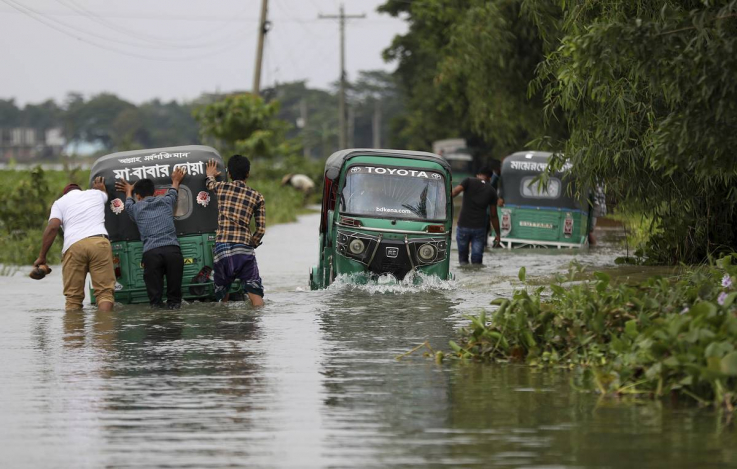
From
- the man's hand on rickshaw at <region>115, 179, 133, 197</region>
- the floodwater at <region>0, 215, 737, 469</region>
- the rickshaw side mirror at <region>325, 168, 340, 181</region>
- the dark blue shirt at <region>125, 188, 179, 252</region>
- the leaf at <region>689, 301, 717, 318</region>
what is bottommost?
the floodwater at <region>0, 215, 737, 469</region>

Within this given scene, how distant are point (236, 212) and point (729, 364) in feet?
24.7

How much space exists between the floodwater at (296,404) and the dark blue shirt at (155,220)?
0.90m

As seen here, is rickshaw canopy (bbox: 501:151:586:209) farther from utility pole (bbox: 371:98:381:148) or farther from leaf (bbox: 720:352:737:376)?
utility pole (bbox: 371:98:381:148)

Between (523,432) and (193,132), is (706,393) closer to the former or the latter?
(523,432)

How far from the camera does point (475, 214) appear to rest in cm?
2003

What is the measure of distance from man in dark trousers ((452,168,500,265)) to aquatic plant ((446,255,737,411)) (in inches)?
326

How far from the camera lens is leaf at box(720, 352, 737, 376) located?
25.0 feet

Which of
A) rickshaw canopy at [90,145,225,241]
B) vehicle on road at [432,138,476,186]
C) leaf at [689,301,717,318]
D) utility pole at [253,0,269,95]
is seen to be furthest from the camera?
vehicle on road at [432,138,476,186]

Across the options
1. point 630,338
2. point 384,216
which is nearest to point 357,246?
point 384,216

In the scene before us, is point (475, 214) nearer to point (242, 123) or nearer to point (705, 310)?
point (705, 310)

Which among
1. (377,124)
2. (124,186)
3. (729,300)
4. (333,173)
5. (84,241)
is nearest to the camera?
A: (729,300)

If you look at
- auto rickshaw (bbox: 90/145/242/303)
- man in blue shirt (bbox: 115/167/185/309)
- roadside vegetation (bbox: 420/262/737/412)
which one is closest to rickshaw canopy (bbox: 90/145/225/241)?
auto rickshaw (bbox: 90/145/242/303)

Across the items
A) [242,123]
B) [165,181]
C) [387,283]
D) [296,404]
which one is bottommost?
[296,404]

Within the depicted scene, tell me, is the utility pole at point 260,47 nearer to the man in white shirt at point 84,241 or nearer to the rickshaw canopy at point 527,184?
the rickshaw canopy at point 527,184
